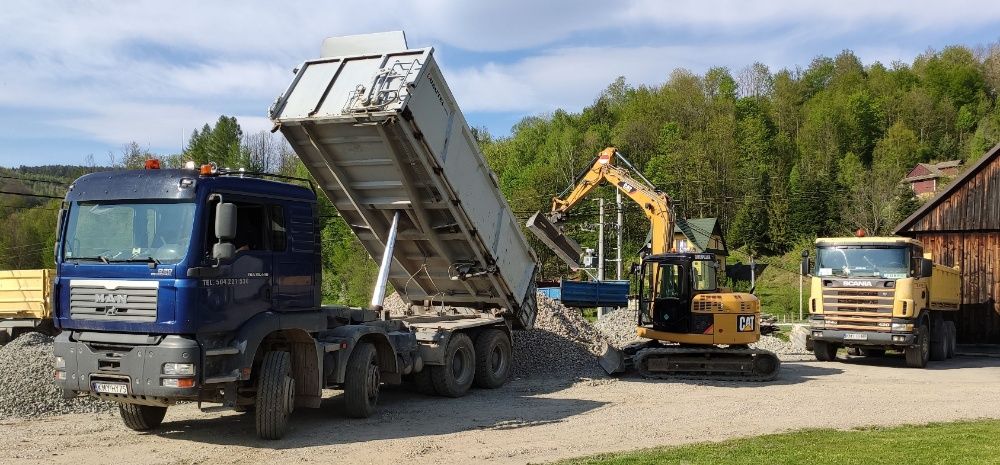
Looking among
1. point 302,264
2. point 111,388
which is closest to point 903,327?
point 302,264

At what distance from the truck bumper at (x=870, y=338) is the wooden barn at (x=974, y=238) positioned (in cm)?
796

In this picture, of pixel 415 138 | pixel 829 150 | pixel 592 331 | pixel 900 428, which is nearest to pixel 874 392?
pixel 900 428

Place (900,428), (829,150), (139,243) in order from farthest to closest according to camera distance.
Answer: (829,150) < (900,428) < (139,243)

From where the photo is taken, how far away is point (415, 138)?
35.1 feet

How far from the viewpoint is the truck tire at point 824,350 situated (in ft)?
63.3

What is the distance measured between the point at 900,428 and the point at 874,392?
4099mm

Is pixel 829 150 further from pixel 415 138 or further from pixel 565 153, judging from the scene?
pixel 415 138

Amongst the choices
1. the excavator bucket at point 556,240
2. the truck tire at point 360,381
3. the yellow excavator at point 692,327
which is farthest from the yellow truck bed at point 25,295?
the yellow excavator at point 692,327

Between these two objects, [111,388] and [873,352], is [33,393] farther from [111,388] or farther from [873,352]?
[873,352]

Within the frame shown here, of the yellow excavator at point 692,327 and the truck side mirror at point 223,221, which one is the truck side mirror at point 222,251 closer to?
the truck side mirror at point 223,221

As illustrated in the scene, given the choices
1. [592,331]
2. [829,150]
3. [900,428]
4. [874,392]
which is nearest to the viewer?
[900,428]

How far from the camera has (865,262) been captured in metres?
18.1

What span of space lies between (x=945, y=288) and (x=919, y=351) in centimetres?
344

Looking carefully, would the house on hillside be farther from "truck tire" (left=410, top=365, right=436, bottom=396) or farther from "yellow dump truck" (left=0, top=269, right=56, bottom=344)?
"yellow dump truck" (left=0, top=269, right=56, bottom=344)
